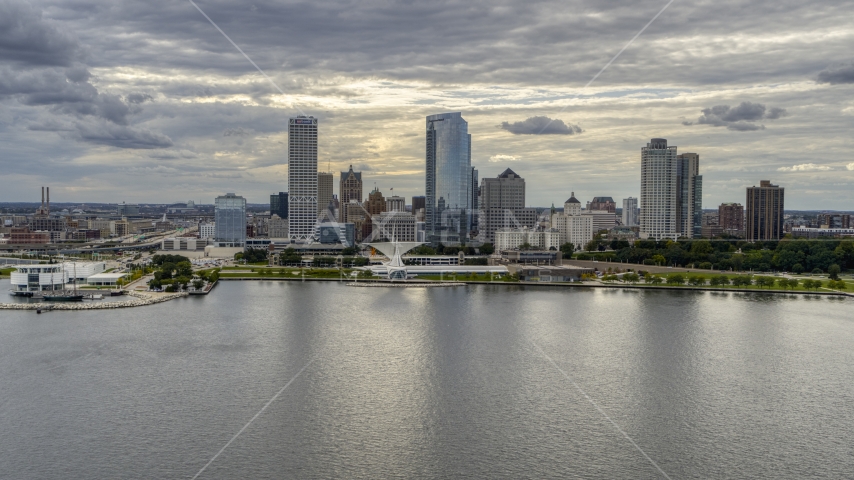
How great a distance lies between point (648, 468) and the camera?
709cm

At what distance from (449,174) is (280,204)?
23758 millimetres

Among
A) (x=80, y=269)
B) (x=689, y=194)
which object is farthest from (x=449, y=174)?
(x=80, y=269)

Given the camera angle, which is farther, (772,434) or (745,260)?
(745,260)

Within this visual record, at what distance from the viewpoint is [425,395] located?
9.23m

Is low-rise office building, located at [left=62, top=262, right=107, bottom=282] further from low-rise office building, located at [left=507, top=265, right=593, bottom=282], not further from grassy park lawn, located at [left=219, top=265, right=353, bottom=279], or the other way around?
low-rise office building, located at [left=507, top=265, right=593, bottom=282]

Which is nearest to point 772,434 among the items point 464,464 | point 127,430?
point 464,464

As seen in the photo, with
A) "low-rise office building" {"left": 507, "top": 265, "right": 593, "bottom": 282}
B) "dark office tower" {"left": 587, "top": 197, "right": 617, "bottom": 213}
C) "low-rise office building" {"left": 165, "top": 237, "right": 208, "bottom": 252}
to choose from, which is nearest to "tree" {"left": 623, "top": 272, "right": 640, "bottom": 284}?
"low-rise office building" {"left": 507, "top": 265, "right": 593, "bottom": 282}

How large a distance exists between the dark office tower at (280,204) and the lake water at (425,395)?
1867 inches

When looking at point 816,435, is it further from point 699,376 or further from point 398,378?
point 398,378

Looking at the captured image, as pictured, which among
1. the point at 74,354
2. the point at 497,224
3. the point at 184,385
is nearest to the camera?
the point at 184,385

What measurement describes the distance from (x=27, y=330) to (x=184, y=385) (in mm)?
5945

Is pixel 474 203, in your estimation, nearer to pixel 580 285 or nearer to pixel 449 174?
pixel 449 174

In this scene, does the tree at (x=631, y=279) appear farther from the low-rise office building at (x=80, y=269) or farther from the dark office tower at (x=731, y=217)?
the dark office tower at (x=731, y=217)

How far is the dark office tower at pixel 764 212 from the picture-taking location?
147ft
